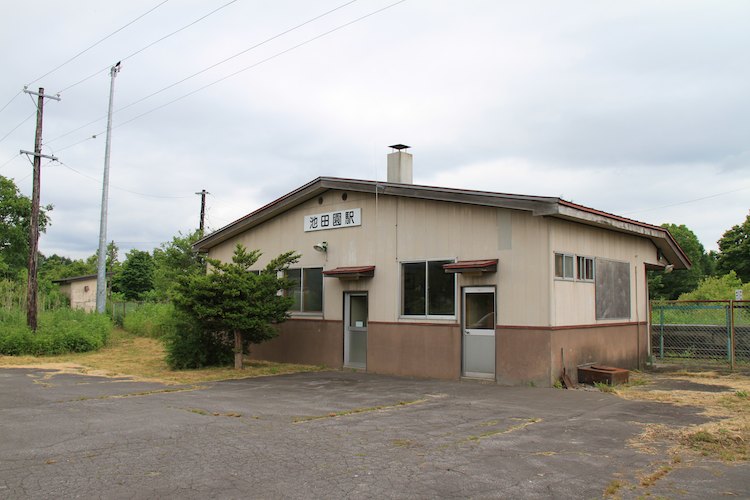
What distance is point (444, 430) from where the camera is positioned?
8352 mm

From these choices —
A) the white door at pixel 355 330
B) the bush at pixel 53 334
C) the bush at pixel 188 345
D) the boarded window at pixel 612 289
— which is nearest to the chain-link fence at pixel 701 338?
the boarded window at pixel 612 289

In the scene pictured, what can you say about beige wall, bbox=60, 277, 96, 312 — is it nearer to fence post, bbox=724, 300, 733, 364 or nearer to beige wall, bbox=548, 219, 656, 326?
beige wall, bbox=548, 219, 656, 326

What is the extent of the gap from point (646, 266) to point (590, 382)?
20.8 ft

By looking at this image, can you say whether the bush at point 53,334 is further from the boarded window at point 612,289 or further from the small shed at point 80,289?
the small shed at point 80,289

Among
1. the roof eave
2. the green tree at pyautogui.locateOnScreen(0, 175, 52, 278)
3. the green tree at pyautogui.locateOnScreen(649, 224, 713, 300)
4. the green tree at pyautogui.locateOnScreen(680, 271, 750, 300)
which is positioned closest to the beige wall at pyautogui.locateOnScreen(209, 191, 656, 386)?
the roof eave

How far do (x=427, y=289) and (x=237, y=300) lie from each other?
4529mm

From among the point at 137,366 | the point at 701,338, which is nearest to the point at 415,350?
the point at 137,366

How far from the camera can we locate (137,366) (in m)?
16.8

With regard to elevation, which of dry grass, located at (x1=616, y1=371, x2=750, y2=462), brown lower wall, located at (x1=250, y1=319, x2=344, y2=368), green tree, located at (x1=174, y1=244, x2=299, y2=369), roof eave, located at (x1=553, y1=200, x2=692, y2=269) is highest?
roof eave, located at (x1=553, y1=200, x2=692, y2=269)

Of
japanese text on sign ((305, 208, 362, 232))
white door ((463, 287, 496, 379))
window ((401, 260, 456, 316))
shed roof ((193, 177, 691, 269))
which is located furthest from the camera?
japanese text on sign ((305, 208, 362, 232))

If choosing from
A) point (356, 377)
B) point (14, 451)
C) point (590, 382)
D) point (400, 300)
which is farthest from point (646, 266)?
point (14, 451)

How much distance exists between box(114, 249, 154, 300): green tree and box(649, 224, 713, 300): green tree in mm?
44638

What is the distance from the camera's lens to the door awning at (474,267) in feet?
42.8

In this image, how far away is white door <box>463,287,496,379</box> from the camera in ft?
43.9
